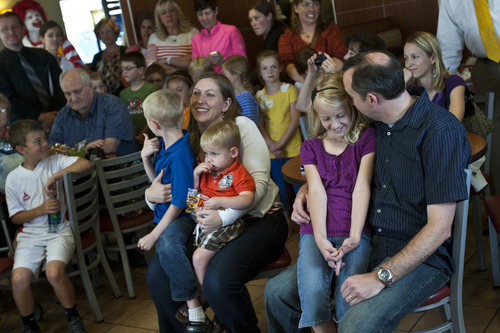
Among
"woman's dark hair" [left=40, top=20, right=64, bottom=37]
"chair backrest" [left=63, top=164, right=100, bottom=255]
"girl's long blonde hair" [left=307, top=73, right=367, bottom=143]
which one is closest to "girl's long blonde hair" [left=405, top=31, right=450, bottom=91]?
"girl's long blonde hair" [left=307, top=73, right=367, bottom=143]

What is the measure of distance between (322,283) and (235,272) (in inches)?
16.4

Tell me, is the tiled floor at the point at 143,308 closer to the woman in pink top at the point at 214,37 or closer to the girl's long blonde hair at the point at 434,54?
the girl's long blonde hair at the point at 434,54

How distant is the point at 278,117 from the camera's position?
171 inches

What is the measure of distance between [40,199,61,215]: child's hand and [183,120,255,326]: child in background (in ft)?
3.88

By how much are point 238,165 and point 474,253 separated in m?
1.65

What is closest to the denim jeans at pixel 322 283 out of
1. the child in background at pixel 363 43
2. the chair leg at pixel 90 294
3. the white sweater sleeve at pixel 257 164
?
the white sweater sleeve at pixel 257 164

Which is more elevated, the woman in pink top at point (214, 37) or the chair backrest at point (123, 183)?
the woman in pink top at point (214, 37)

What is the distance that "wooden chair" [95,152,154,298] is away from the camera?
11.8 ft

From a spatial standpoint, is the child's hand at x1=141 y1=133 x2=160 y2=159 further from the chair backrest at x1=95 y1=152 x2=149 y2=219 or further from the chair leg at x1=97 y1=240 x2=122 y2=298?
the chair leg at x1=97 y1=240 x2=122 y2=298

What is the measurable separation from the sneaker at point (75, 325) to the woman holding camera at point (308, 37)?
7.86ft

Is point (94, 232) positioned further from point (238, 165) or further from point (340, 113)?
point (340, 113)

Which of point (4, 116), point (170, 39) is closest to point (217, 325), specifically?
point (4, 116)

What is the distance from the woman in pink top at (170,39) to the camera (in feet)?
17.5

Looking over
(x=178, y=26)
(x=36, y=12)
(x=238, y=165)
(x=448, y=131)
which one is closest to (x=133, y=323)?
(x=238, y=165)
